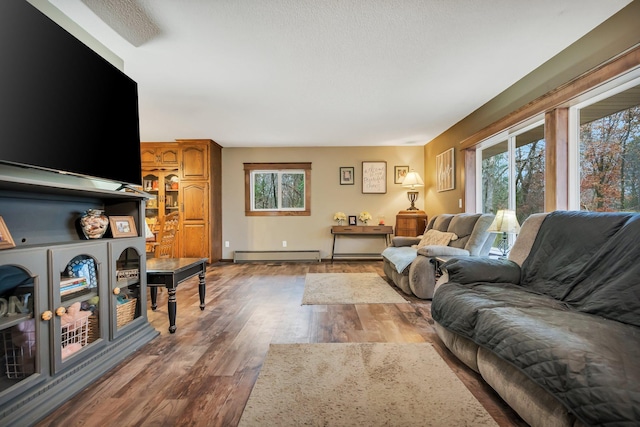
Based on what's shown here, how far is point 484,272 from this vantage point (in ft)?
6.82

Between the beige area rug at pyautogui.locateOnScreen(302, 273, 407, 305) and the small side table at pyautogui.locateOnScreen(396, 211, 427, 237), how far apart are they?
1.10 metres

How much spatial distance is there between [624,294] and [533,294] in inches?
19.1

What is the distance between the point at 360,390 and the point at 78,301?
159 centimetres

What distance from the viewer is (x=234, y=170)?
6047 mm

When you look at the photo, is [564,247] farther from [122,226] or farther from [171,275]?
[122,226]

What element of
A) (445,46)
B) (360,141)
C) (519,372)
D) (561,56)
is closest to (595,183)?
(561,56)

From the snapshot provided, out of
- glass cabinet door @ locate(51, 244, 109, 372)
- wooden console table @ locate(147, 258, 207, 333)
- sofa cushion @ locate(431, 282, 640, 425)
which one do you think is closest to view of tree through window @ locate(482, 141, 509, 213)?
sofa cushion @ locate(431, 282, 640, 425)

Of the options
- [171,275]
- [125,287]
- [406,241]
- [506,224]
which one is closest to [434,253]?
[506,224]

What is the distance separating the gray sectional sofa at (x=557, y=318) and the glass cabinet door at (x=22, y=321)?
2113 mm

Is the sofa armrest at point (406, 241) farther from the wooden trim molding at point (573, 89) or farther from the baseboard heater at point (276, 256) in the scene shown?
the baseboard heater at point (276, 256)

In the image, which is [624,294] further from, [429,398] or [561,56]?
[561,56]

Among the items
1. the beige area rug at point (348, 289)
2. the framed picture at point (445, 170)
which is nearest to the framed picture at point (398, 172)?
the framed picture at point (445, 170)

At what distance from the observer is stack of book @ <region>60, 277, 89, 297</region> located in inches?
60.3

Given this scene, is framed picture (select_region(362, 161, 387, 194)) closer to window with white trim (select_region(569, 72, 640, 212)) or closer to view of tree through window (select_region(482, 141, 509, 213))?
view of tree through window (select_region(482, 141, 509, 213))
